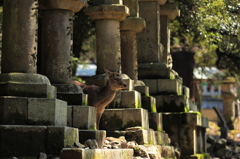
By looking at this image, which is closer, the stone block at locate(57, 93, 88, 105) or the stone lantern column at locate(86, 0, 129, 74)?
the stone block at locate(57, 93, 88, 105)

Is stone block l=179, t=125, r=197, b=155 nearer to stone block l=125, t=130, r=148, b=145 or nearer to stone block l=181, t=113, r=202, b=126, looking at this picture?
stone block l=181, t=113, r=202, b=126

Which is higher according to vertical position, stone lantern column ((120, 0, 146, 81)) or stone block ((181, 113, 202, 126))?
stone lantern column ((120, 0, 146, 81))

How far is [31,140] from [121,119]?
16.5ft

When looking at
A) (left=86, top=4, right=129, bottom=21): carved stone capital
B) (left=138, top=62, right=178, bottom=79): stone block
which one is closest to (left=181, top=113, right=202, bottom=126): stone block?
(left=138, top=62, right=178, bottom=79): stone block

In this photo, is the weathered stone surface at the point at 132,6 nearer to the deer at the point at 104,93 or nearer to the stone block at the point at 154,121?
the stone block at the point at 154,121

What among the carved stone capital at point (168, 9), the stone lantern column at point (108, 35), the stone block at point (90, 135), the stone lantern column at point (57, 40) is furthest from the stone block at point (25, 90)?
the carved stone capital at point (168, 9)

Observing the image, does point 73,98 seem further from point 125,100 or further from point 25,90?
point 125,100

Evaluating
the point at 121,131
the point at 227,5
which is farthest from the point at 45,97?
the point at 227,5

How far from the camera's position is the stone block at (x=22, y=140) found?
34.7 ft

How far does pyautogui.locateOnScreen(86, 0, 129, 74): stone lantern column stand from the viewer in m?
16.1

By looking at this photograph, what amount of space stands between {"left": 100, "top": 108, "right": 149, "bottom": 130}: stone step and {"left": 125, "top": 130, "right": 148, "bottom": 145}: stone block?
425 mm

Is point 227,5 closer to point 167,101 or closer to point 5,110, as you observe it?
point 167,101

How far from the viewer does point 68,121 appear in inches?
502

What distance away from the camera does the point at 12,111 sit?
11.1 metres
